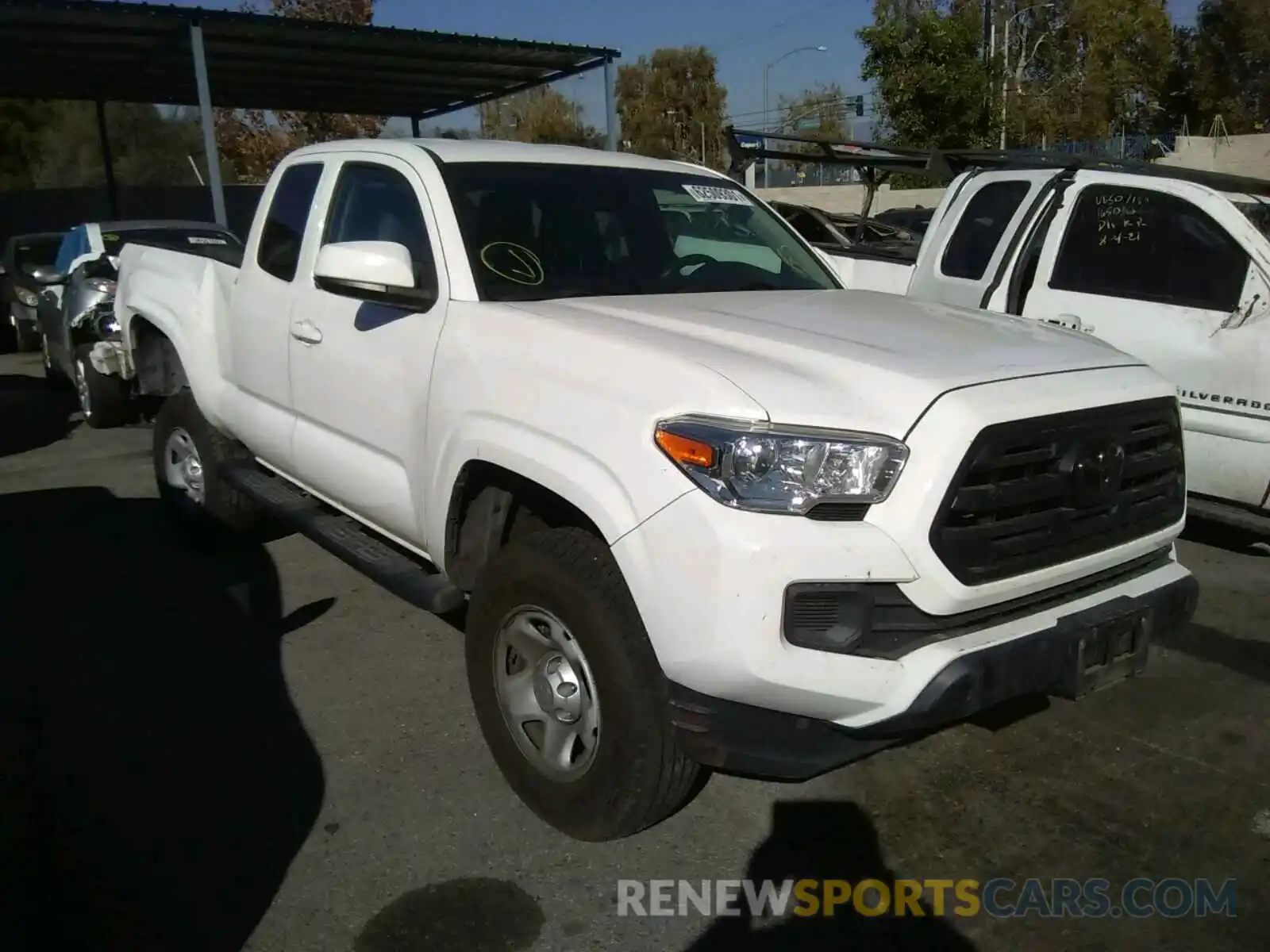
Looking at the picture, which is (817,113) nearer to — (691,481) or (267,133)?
(267,133)

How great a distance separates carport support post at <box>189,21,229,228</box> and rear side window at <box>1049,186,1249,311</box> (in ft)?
33.4

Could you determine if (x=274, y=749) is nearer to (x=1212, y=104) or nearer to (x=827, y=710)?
(x=827, y=710)

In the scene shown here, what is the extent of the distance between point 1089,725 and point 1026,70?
38665 millimetres

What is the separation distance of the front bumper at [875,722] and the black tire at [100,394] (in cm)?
753

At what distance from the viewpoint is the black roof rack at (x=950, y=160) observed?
577cm

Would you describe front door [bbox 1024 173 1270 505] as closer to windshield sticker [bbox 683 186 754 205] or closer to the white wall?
windshield sticker [bbox 683 186 754 205]

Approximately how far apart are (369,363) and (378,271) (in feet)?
1.89

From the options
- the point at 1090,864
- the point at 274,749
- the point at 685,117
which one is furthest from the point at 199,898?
the point at 685,117

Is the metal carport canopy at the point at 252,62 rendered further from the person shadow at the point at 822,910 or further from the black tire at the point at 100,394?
the person shadow at the point at 822,910

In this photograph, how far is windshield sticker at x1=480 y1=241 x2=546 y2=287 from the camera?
11.8 feet

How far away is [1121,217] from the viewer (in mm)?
5848

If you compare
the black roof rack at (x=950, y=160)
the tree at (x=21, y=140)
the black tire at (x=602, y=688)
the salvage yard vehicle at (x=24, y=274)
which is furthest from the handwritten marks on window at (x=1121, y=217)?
the tree at (x=21, y=140)

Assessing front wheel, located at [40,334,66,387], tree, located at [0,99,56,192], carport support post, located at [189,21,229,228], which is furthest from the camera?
tree, located at [0,99,56,192]

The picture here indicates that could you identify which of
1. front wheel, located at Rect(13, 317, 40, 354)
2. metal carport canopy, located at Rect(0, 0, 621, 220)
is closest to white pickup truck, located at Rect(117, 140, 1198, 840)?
metal carport canopy, located at Rect(0, 0, 621, 220)
